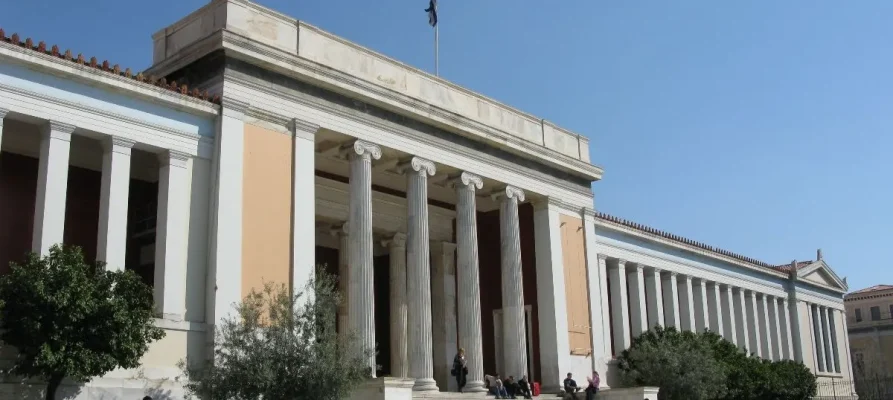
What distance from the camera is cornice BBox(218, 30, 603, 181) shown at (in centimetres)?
2109

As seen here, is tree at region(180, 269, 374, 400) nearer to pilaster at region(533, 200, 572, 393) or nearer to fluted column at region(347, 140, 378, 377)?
fluted column at region(347, 140, 378, 377)

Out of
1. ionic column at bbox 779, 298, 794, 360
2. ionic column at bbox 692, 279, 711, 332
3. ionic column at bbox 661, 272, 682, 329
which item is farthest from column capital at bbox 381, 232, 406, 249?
ionic column at bbox 779, 298, 794, 360

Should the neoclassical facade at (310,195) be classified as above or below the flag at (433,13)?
below

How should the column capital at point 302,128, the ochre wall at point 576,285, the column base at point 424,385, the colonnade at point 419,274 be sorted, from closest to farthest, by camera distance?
the column capital at point 302,128 < the colonnade at point 419,274 < the column base at point 424,385 < the ochre wall at point 576,285

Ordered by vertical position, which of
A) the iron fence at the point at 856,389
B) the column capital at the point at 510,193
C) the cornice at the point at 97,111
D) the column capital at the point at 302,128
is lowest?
the iron fence at the point at 856,389

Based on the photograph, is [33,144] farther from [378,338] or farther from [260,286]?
[378,338]

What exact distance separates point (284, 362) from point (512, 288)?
1198 cm

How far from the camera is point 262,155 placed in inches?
846

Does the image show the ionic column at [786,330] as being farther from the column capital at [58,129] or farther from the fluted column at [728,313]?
the column capital at [58,129]

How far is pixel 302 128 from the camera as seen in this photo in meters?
22.3

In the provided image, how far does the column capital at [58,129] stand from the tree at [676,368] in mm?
19768

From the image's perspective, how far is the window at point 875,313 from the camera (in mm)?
79750

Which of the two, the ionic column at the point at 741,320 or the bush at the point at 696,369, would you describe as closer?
the bush at the point at 696,369

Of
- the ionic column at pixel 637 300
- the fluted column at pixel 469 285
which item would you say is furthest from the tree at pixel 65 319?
the ionic column at pixel 637 300
